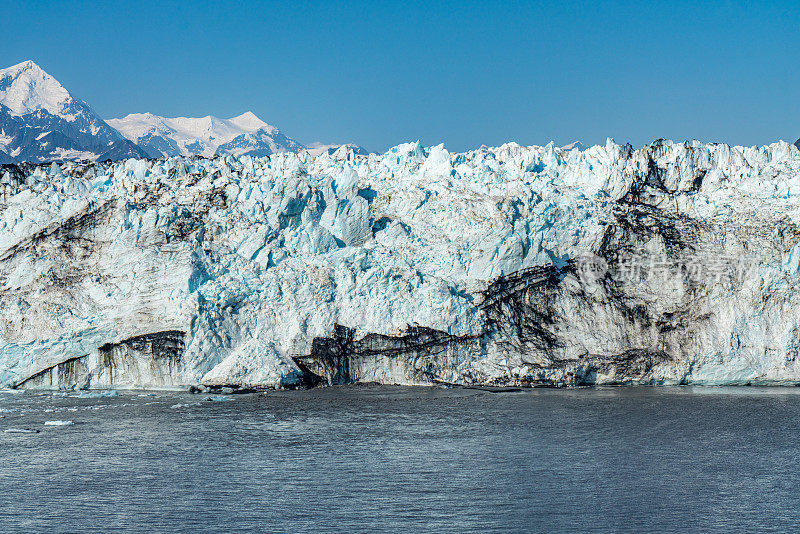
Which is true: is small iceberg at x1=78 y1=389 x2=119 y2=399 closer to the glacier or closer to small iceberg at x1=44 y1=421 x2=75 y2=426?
the glacier

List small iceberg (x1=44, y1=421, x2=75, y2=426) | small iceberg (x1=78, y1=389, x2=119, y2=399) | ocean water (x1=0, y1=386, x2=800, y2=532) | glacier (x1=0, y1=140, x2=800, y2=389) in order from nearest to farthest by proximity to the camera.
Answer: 1. ocean water (x1=0, y1=386, x2=800, y2=532)
2. small iceberg (x1=44, y1=421, x2=75, y2=426)
3. small iceberg (x1=78, y1=389, x2=119, y2=399)
4. glacier (x1=0, y1=140, x2=800, y2=389)

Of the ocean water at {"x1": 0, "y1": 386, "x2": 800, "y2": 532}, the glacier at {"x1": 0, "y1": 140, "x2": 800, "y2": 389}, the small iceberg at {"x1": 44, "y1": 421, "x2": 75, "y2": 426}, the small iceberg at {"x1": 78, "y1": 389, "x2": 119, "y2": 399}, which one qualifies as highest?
the glacier at {"x1": 0, "y1": 140, "x2": 800, "y2": 389}

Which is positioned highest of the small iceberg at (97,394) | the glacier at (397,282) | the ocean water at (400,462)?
the glacier at (397,282)

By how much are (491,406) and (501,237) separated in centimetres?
736

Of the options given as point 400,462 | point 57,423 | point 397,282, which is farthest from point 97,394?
point 400,462

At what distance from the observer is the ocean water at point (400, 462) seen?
47.7 ft

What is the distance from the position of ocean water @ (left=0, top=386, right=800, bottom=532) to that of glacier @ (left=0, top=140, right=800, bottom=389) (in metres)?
1.72

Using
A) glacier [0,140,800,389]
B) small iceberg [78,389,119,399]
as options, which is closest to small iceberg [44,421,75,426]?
small iceberg [78,389,119,399]

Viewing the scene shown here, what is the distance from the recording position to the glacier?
2836 centimetres

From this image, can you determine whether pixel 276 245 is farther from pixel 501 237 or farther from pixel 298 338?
pixel 501 237

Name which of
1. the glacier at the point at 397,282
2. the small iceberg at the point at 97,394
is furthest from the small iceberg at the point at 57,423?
the glacier at the point at 397,282

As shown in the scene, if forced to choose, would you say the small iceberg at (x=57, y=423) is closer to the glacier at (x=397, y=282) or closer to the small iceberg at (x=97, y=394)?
the small iceberg at (x=97, y=394)

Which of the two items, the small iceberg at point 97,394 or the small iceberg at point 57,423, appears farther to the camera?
the small iceberg at point 97,394

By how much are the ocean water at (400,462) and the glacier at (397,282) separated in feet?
5.63
